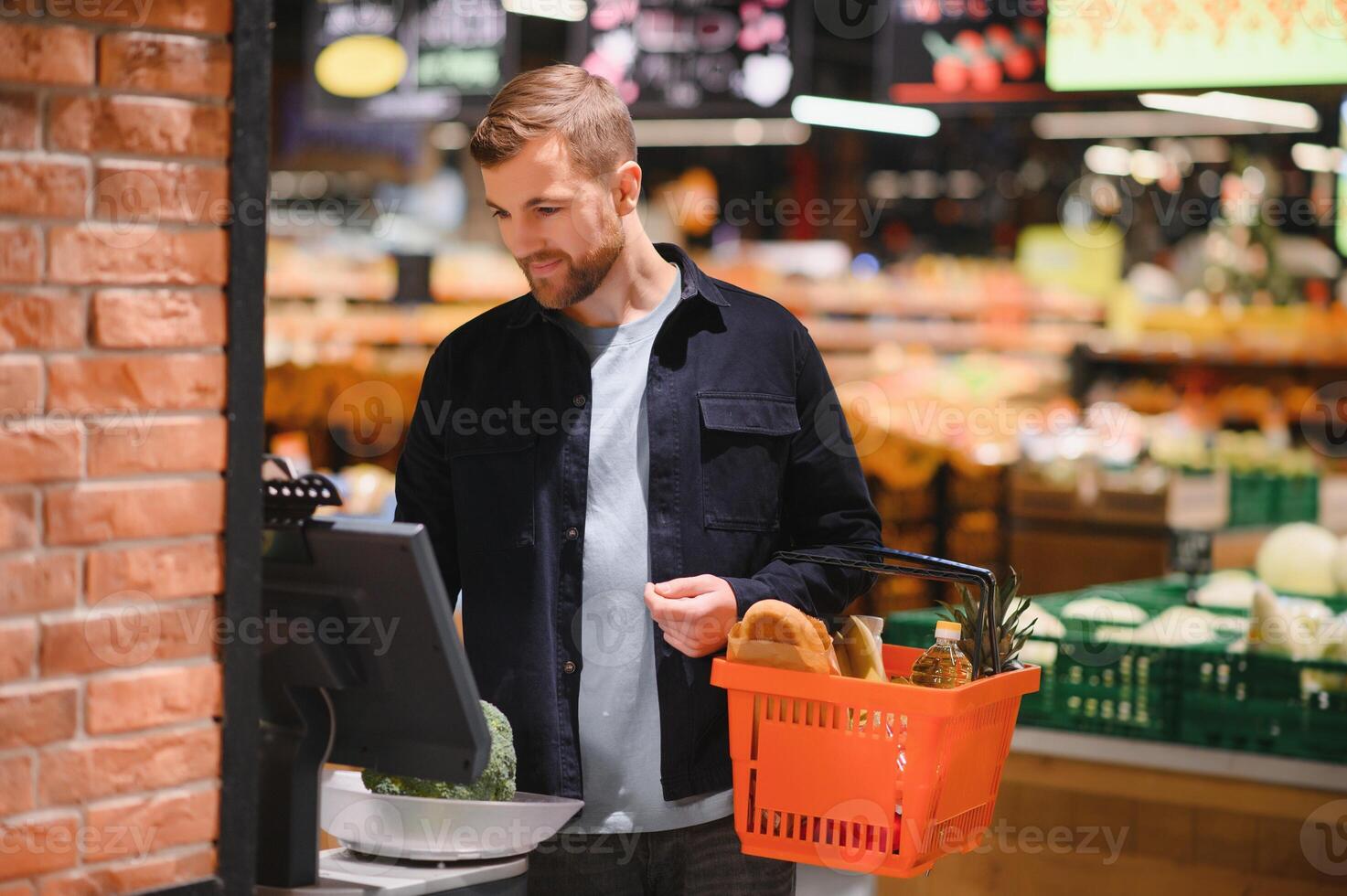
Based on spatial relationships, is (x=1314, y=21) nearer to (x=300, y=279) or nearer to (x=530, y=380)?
(x=530, y=380)

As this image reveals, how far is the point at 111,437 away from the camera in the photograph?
1620 mm

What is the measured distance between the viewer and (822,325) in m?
10.5

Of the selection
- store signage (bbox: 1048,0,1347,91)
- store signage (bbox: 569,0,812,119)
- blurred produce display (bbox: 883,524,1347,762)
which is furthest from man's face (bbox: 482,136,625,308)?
store signage (bbox: 569,0,812,119)

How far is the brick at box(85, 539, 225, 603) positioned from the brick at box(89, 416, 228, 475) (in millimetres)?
87

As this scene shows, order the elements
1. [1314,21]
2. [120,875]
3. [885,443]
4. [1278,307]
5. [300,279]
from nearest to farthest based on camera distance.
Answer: [120,875] < [1314,21] < [885,443] < [1278,307] < [300,279]

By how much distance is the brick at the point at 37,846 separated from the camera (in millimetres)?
1544

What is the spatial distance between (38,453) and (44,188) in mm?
276

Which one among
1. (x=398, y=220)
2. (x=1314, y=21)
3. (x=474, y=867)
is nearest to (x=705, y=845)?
(x=474, y=867)

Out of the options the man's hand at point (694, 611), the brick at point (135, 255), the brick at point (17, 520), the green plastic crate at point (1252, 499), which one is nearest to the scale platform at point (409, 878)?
the man's hand at point (694, 611)

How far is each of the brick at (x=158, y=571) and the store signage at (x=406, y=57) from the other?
449 cm

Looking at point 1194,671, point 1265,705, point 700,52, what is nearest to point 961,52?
point 700,52

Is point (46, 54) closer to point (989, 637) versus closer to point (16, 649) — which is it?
point (16, 649)

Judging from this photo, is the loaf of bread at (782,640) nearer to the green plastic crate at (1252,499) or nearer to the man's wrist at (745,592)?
the man's wrist at (745,592)

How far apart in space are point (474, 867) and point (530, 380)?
792 millimetres
